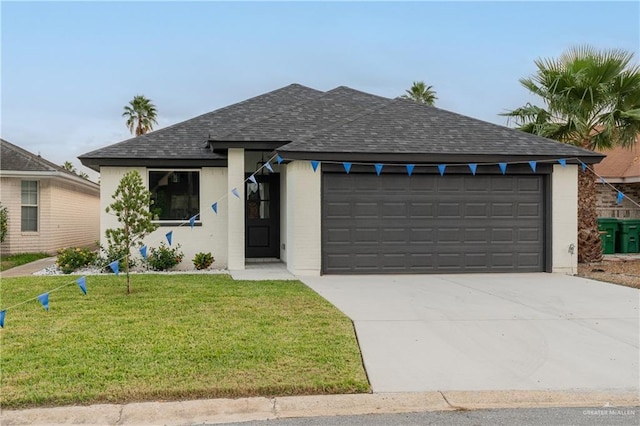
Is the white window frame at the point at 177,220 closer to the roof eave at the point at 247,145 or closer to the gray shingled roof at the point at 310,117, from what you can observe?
the roof eave at the point at 247,145

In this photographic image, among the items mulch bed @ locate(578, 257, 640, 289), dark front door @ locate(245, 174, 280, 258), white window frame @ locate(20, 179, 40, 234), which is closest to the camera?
mulch bed @ locate(578, 257, 640, 289)

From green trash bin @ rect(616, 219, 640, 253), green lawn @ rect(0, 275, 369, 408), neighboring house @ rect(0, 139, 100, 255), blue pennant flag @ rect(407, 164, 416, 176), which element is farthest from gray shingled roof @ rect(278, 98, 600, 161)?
neighboring house @ rect(0, 139, 100, 255)

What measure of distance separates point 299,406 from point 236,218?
28.9ft

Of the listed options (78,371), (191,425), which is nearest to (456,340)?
(191,425)

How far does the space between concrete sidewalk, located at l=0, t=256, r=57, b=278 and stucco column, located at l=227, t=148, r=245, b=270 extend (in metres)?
4.61

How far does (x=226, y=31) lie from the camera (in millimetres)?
14273

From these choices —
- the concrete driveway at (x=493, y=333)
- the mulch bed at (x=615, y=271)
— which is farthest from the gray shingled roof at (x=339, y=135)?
the concrete driveway at (x=493, y=333)

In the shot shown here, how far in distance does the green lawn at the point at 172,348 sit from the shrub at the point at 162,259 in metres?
3.57

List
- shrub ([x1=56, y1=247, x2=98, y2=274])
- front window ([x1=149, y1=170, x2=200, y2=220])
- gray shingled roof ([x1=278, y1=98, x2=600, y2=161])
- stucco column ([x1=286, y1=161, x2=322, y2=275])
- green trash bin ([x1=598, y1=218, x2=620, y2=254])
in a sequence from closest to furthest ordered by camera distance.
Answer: stucco column ([x1=286, y1=161, x2=322, y2=275]) < gray shingled roof ([x1=278, y1=98, x2=600, y2=161]) < shrub ([x1=56, y1=247, x2=98, y2=274]) < front window ([x1=149, y1=170, x2=200, y2=220]) < green trash bin ([x1=598, y1=218, x2=620, y2=254])

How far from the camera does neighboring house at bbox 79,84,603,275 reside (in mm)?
11816

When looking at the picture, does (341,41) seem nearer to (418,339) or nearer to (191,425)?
(418,339)

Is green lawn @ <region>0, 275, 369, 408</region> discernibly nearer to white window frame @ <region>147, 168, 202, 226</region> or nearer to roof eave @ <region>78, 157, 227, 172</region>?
white window frame @ <region>147, 168, 202, 226</region>

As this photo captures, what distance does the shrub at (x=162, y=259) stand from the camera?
12.6 metres

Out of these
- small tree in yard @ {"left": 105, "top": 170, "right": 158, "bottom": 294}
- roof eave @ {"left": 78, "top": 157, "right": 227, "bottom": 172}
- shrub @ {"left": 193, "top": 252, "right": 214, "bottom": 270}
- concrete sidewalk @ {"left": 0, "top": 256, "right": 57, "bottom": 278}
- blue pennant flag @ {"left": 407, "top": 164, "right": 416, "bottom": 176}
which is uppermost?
roof eave @ {"left": 78, "top": 157, "right": 227, "bottom": 172}
